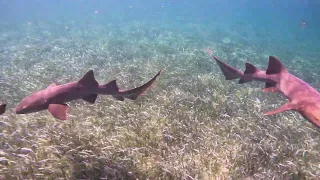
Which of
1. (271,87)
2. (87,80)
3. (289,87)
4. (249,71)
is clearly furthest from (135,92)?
(271,87)

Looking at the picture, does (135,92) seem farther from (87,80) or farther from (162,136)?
(162,136)

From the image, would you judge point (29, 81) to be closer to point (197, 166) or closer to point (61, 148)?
point (61, 148)

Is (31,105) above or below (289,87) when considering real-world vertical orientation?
above

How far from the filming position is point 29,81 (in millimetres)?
11281

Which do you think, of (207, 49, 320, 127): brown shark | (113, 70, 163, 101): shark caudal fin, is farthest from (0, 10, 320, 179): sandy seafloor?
(207, 49, 320, 127): brown shark

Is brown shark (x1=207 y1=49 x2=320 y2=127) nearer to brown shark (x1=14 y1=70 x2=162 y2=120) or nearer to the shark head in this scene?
brown shark (x1=14 y1=70 x2=162 y2=120)

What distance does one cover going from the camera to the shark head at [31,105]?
5020 millimetres

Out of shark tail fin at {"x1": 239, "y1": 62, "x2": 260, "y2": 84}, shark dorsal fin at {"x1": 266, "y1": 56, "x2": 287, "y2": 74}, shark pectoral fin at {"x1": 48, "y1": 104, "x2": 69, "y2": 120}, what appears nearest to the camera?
shark pectoral fin at {"x1": 48, "y1": 104, "x2": 69, "y2": 120}

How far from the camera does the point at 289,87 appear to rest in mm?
5668

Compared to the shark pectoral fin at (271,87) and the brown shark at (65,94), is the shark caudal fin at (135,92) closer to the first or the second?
the brown shark at (65,94)

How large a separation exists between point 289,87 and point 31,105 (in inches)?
222

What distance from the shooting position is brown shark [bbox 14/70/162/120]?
504 centimetres

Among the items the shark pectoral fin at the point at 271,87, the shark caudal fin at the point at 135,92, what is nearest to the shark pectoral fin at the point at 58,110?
the shark caudal fin at the point at 135,92

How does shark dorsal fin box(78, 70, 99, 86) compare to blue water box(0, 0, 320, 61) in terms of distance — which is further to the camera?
blue water box(0, 0, 320, 61)
